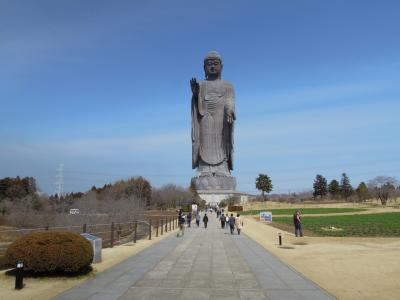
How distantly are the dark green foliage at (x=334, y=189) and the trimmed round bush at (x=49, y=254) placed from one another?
105796 mm

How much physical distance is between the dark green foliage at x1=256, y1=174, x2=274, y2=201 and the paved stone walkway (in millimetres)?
78932

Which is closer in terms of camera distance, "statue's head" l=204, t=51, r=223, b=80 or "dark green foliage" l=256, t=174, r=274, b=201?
"statue's head" l=204, t=51, r=223, b=80

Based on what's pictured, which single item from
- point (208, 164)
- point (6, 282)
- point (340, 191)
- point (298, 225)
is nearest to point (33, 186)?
point (208, 164)

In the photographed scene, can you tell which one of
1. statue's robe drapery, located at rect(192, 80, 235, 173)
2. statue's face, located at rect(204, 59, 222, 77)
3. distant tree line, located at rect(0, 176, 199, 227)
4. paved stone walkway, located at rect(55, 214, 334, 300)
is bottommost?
paved stone walkway, located at rect(55, 214, 334, 300)

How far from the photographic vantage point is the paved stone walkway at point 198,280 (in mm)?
8250

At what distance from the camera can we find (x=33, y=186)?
65375 millimetres

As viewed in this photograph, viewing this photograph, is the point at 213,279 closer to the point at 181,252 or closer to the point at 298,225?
the point at 181,252

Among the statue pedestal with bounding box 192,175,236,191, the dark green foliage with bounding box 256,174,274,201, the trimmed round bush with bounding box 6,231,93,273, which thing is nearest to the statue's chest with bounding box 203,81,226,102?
the statue pedestal with bounding box 192,175,236,191

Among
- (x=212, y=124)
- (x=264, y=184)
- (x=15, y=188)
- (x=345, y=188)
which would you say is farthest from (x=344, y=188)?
(x=15, y=188)

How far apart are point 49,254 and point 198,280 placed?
3.45 m

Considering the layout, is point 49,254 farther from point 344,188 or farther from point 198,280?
point 344,188

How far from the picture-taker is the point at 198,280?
32.1ft

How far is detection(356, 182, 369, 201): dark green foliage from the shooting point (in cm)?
10046

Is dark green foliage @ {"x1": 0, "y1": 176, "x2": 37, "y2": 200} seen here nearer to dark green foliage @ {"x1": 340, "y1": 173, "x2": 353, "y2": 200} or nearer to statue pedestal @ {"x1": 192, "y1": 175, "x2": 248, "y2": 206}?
statue pedestal @ {"x1": 192, "y1": 175, "x2": 248, "y2": 206}
